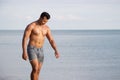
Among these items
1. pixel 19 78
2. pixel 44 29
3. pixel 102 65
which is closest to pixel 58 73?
pixel 19 78

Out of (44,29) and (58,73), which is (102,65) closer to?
(58,73)

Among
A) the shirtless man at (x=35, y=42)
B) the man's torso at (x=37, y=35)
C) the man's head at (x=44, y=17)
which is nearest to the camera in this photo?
the man's head at (x=44, y=17)

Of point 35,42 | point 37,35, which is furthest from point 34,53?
point 37,35

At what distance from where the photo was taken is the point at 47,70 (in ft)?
68.9

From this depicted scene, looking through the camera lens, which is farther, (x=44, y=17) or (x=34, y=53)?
(x=34, y=53)

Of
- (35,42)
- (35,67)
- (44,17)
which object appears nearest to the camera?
(44,17)

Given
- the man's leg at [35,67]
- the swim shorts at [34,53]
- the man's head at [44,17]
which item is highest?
the man's head at [44,17]

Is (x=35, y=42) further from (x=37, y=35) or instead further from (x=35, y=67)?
(x=35, y=67)

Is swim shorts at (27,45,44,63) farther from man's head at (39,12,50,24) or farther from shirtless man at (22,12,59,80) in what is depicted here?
man's head at (39,12,50,24)

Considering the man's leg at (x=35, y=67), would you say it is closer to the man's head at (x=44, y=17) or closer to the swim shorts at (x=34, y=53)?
the swim shorts at (x=34, y=53)

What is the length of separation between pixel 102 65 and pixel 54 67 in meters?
3.09

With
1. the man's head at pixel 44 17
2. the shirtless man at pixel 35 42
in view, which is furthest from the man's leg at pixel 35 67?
the man's head at pixel 44 17

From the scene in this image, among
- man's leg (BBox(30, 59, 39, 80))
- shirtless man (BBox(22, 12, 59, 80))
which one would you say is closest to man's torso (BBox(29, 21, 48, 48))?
shirtless man (BBox(22, 12, 59, 80))

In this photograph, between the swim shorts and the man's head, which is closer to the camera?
the man's head
